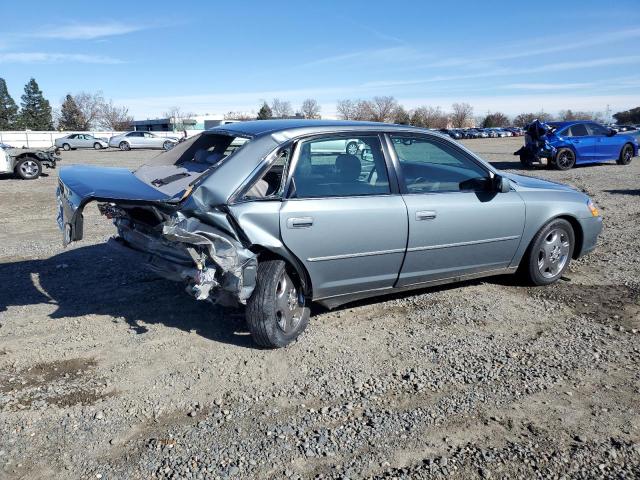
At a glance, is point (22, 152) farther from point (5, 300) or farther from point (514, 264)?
point (514, 264)

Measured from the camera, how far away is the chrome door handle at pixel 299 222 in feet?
13.1

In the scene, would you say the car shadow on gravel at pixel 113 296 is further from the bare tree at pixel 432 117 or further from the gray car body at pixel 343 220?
the bare tree at pixel 432 117

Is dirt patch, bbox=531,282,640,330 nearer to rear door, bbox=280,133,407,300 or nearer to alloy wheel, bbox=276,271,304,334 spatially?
rear door, bbox=280,133,407,300

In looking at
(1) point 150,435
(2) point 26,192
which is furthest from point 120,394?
(2) point 26,192

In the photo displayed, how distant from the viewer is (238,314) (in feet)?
16.0

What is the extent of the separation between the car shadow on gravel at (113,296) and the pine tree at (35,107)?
8616 centimetres

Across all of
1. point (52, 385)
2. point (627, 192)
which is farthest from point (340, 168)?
point (627, 192)

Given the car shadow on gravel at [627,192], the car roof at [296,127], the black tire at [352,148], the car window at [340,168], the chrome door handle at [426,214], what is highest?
the car roof at [296,127]

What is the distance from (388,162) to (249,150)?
121 cm

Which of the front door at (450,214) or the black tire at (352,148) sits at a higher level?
the black tire at (352,148)

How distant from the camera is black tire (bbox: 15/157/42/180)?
16.7m

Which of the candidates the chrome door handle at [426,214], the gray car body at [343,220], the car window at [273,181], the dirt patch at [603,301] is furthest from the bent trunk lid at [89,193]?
the dirt patch at [603,301]

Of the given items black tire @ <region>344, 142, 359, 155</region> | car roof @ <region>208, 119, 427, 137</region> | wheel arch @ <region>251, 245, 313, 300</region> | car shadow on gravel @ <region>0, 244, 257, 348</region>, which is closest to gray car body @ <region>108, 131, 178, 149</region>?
car shadow on gravel @ <region>0, 244, 257, 348</region>

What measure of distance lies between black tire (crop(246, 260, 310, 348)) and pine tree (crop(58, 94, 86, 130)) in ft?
300
